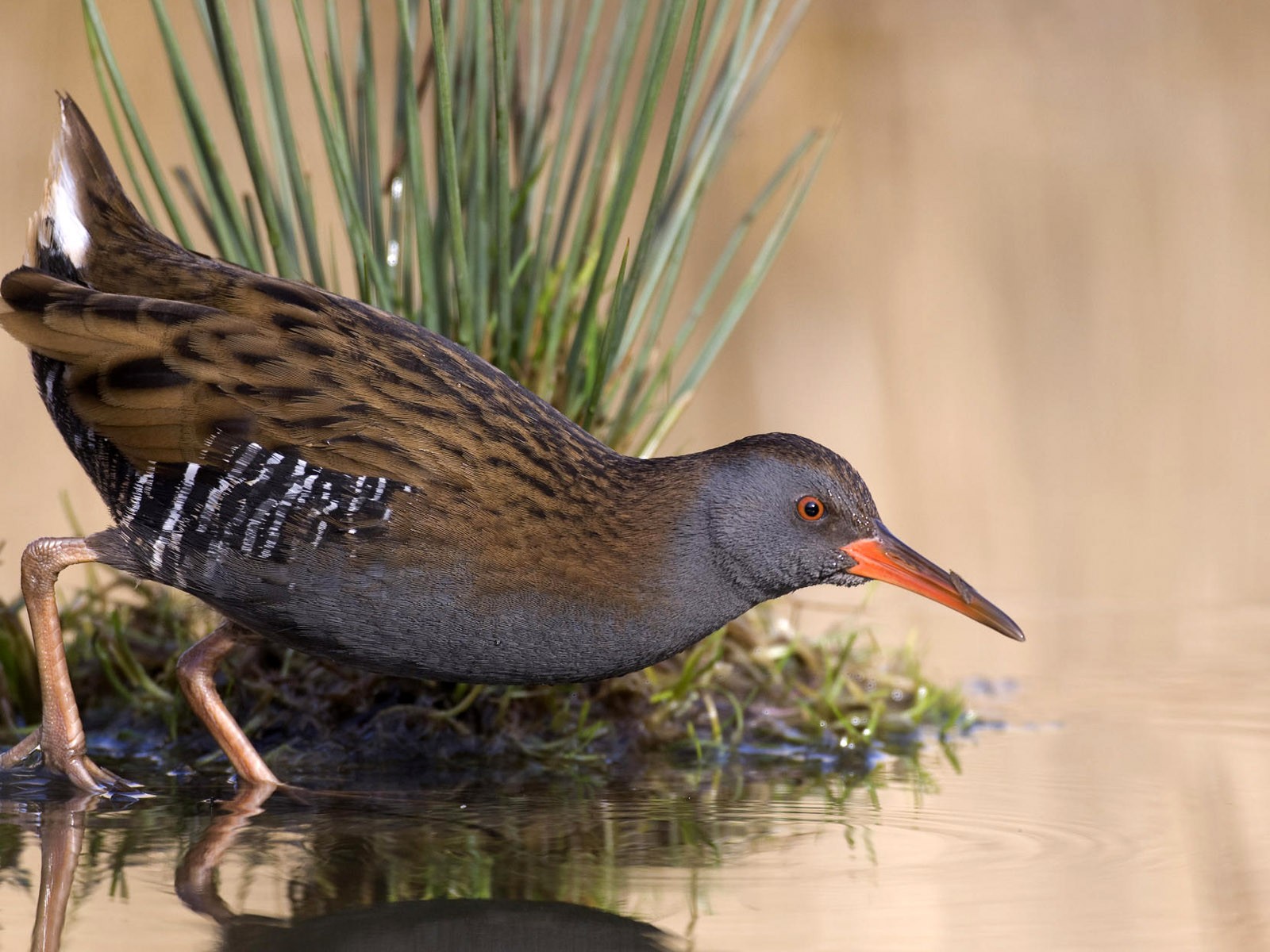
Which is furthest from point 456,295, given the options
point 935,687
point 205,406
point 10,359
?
point 10,359

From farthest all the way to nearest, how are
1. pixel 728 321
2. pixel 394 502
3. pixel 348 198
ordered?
pixel 728 321 → pixel 348 198 → pixel 394 502

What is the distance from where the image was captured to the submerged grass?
3.63m

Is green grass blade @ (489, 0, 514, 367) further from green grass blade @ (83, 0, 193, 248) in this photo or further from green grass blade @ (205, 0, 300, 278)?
green grass blade @ (83, 0, 193, 248)

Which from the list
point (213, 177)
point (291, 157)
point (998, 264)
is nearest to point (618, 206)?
point (291, 157)

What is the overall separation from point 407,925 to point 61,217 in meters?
2.04

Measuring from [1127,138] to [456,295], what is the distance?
181 inches

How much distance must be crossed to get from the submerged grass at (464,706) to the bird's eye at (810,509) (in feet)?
2.43

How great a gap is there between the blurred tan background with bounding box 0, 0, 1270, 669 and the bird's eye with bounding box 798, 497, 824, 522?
114 inches

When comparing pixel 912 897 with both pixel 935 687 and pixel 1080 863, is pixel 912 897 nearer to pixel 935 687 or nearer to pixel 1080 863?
pixel 1080 863

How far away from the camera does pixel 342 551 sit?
2908mm

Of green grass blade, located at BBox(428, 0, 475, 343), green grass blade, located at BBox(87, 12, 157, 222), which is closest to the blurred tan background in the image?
green grass blade, located at BBox(87, 12, 157, 222)

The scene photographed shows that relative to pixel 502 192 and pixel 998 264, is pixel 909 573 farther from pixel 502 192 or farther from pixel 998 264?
pixel 998 264

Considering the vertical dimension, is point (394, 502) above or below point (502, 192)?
below

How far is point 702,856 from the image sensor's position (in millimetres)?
2637
